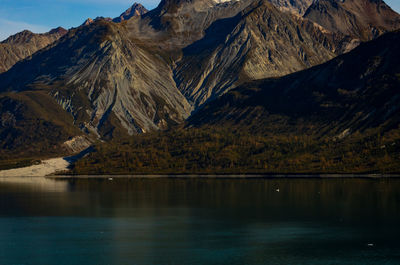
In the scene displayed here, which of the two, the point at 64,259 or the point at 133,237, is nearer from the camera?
the point at 64,259

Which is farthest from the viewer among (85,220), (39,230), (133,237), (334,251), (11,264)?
(85,220)

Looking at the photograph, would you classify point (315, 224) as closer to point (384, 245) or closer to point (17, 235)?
point (384, 245)

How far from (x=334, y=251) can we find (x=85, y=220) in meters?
71.6

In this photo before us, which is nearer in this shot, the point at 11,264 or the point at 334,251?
the point at 11,264

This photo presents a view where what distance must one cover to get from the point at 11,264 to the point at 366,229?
237 ft

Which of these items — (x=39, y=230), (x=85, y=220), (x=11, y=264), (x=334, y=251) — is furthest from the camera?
(x=85, y=220)

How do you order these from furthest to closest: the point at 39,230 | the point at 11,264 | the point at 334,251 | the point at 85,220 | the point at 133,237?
the point at 85,220, the point at 39,230, the point at 133,237, the point at 334,251, the point at 11,264

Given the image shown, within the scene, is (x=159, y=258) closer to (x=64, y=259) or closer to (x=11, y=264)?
(x=64, y=259)

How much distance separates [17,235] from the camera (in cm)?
14775

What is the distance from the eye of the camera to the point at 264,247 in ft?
424

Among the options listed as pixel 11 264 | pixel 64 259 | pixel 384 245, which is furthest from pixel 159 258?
pixel 384 245

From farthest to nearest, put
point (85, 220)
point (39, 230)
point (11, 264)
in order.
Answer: point (85, 220), point (39, 230), point (11, 264)

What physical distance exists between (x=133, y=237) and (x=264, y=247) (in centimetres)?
2842

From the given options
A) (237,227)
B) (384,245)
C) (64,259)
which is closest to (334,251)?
(384,245)
